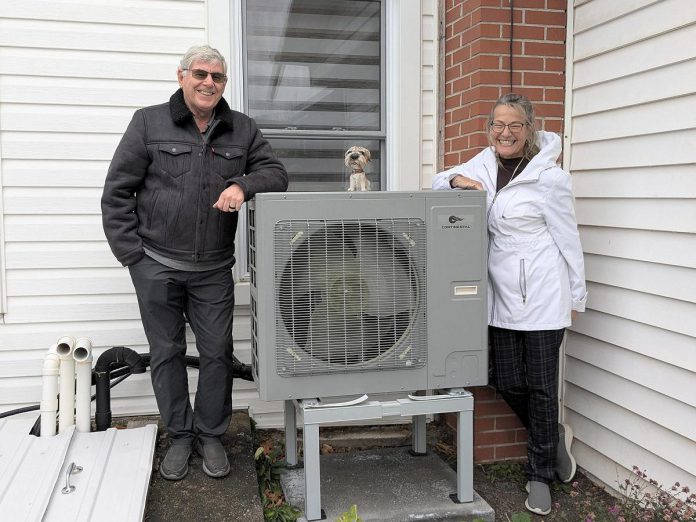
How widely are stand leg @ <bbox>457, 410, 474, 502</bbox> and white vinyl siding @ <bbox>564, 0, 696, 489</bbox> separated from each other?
0.75 meters

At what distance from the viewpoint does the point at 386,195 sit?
2.78m

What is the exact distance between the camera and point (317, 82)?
397 centimetres

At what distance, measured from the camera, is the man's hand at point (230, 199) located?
2.87m

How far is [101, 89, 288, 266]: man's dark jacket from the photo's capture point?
9.87ft

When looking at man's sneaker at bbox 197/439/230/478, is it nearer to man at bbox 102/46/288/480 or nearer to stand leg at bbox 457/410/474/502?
man at bbox 102/46/288/480

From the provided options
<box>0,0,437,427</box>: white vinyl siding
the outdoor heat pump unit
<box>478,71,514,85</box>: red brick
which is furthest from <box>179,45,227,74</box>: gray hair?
<box>478,71,514,85</box>: red brick

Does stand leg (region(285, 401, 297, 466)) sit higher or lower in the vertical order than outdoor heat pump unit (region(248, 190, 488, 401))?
lower

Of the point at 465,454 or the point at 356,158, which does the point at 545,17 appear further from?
the point at 465,454

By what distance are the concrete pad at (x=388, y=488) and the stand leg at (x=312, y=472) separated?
2.9 inches

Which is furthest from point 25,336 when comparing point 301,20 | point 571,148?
point 571,148

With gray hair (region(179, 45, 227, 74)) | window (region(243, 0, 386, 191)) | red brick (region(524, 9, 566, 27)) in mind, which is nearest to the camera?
gray hair (region(179, 45, 227, 74))

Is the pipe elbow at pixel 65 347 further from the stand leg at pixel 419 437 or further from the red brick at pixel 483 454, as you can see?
the red brick at pixel 483 454

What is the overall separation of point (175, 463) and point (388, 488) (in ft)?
3.11

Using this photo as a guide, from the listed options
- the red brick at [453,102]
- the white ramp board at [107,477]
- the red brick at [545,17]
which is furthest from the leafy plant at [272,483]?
the red brick at [545,17]
